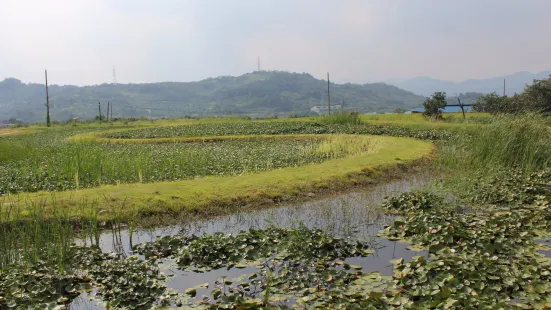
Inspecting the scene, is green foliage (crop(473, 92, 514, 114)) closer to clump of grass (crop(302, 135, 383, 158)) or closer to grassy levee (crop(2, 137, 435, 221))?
clump of grass (crop(302, 135, 383, 158))

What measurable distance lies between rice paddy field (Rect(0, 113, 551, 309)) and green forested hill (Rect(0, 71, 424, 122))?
12379cm

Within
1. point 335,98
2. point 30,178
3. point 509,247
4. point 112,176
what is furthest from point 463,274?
point 335,98

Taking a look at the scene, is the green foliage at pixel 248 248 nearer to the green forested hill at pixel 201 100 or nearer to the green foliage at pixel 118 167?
the green foliage at pixel 118 167

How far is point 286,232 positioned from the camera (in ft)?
21.8

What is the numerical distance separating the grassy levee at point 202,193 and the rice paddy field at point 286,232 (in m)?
0.04

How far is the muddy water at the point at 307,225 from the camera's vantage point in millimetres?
5570

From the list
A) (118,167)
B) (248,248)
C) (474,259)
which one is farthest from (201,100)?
(474,259)

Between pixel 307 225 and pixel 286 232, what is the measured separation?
3.16 ft

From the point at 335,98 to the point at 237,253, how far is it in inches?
6394

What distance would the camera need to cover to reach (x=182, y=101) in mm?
189500

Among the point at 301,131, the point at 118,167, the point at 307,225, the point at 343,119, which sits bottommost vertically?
the point at 307,225

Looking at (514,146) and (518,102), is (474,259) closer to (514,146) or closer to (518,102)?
(514,146)

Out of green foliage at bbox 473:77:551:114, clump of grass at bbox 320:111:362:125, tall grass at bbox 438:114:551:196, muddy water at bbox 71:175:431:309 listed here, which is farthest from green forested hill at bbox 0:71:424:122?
muddy water at bbox 71:175:431:309

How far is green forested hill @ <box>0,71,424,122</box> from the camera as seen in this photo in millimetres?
147000
